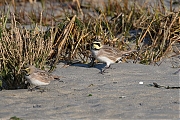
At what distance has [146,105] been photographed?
6492mm

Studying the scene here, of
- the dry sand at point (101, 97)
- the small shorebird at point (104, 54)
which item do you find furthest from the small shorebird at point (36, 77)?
the small shorebird at point (104, 54)

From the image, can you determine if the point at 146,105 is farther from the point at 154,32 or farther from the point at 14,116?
the point at 154,32

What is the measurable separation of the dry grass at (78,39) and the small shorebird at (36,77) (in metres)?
0.19

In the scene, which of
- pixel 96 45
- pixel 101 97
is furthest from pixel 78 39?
pixel 101 97

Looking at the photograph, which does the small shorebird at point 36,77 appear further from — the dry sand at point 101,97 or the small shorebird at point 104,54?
the small shorebird at point 104,54

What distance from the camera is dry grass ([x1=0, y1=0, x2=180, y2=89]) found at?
769 centimetres

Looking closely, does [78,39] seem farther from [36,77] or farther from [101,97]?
[101,97]

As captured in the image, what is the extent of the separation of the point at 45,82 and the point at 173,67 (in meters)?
2.51

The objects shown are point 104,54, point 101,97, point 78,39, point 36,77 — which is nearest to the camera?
point 101,97

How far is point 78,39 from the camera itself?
930 cm

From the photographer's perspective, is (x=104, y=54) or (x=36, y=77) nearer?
(x=36, y=77)

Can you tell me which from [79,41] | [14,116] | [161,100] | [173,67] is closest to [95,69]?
[79,41]

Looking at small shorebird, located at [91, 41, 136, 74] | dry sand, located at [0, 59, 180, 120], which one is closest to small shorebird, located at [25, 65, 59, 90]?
dry sand, located at [0, 59, 180, 120]

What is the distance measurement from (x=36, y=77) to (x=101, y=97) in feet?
3.36
